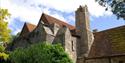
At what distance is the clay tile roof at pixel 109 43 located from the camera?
32562mm

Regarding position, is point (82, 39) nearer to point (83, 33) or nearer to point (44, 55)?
point (83, 33)

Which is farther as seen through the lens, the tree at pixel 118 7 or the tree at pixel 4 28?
the tree at pixel 4 28

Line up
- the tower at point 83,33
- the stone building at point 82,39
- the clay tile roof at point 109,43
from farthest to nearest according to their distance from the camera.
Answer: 1. the tower at point 83,33
2. the stone building at point 82,39
3. the clay tile roof at point 109,43

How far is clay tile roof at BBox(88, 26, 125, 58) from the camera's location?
32562mm

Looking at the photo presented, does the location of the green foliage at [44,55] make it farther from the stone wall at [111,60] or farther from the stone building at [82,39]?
the stone wall at [111,60]

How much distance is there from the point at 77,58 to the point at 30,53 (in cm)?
772

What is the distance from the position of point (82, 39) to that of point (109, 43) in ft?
13.2

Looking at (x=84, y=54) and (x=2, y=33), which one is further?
(x=84, y=54)

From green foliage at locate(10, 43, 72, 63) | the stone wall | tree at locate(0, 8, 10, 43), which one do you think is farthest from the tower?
tree at locate(0, 8, 10, 43)

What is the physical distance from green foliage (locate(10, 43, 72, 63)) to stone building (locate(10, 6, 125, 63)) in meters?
3.78

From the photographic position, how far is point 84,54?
34844mm

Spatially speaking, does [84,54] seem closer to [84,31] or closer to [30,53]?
[84,31]

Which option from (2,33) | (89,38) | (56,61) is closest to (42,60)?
(56,61)

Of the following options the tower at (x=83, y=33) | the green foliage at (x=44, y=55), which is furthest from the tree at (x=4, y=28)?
the tower at (x=83, y=33)
